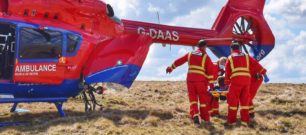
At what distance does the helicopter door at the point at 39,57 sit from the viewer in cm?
1052

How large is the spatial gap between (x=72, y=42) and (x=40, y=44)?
0.88 meters

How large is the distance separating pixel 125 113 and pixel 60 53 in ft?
7.43

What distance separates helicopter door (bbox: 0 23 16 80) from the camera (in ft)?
34.1

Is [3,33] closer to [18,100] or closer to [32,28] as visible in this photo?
[32,28]

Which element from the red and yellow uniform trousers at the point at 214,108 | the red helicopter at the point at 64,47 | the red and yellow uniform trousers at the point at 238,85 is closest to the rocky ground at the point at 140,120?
the red and yellow uniform trousers at the point at 214,108

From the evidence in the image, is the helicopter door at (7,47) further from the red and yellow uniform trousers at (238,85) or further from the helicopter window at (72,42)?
the red and yellow uniform trousers at (238,85)

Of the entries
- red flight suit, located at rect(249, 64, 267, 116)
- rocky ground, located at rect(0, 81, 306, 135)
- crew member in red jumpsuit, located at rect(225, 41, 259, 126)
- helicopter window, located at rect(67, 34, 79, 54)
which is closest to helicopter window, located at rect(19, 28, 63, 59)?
helicopter window, located at rect(67, 34, 79, 54)

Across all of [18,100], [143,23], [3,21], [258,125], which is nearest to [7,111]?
[18,100]

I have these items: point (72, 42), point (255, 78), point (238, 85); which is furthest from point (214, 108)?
point (72, 42)

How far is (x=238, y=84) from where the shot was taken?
391 inches

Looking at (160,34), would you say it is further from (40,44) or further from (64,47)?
(40,44)

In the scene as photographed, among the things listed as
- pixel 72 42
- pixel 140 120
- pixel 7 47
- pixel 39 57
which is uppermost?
pixel 72 42

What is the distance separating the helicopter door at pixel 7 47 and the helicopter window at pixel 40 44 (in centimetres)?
21

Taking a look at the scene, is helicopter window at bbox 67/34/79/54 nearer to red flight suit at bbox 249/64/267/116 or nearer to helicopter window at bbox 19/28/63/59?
helicopter window at bbox 19/28/63/59
